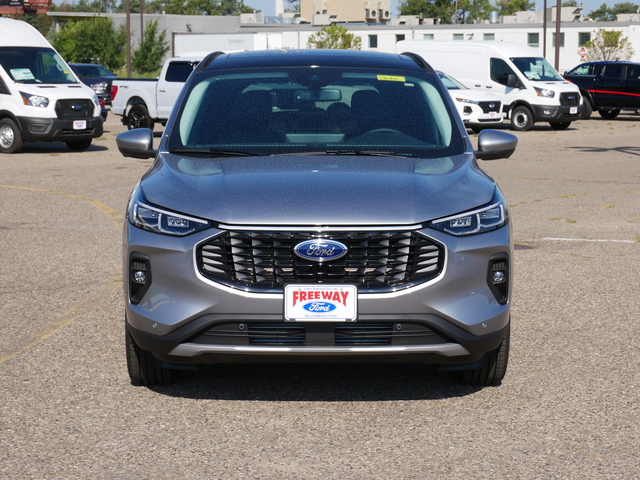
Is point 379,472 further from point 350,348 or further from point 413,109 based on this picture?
point 413,109

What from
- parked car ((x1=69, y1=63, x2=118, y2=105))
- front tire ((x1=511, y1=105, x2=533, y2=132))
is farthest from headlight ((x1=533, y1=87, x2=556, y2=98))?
parked car ((x1=69, y1=63, x2=118, y2=105))

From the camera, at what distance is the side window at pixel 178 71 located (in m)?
24.3

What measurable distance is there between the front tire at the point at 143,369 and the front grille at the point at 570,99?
24.0 meters

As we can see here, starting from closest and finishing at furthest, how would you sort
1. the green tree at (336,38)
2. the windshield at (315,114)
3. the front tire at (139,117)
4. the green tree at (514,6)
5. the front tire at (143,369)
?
the front tire at (143,369) < the windshield at (315,114) < the front tire at (139,117) < the green tree at (336,38) < the green tree at (514,6)

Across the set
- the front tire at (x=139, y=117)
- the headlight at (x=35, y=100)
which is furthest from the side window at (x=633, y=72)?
the headlight at (x=35, y=100)

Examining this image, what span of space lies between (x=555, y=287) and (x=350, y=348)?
3567mm

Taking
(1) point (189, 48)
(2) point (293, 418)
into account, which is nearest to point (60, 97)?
(2) point (293, 418)

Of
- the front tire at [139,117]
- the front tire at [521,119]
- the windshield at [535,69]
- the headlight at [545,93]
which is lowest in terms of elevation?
the front tire at [521,119]

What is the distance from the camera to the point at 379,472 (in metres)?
4.06

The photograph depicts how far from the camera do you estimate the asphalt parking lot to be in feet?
13.7

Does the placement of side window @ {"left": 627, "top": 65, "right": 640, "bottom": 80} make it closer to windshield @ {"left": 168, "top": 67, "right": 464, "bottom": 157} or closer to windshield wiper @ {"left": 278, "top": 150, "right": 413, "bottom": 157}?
windshield @ {"left": 168, "top": 67, "right": 464, "bottom": 157}

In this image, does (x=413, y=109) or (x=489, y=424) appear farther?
(x=413, y=109)

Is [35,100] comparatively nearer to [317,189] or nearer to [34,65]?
[34,65]

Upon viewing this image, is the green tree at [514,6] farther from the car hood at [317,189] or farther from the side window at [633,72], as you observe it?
the car hood at [317,189]
